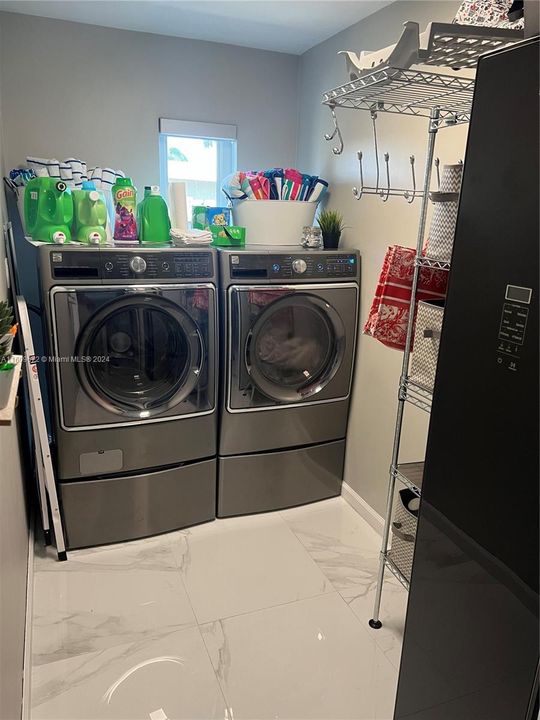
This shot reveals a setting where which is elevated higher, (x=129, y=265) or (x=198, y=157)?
(x=198, y=157)

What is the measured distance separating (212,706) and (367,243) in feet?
6.36

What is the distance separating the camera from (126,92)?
2.72 meters

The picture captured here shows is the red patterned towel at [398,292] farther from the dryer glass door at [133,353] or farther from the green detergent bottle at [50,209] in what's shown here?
the green detergent bottle at [50,209]

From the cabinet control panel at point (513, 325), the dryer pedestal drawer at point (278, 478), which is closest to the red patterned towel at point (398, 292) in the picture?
the cabinet control panel at point (513, 325)

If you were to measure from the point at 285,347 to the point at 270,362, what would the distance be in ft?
0.33

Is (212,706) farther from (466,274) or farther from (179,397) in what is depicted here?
(466,274)

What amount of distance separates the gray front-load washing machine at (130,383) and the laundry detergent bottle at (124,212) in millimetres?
280

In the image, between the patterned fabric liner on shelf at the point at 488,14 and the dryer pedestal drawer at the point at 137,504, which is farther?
the dryer pedestal drawer at the point at 137,504

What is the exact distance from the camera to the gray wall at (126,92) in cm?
254

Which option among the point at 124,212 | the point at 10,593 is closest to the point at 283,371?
the point at 124,212

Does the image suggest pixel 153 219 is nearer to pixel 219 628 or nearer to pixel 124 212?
pixel 124 212

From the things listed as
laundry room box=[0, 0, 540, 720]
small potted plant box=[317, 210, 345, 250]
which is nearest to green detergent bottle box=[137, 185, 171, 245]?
laundry room box=[0, 0, 540, 720]

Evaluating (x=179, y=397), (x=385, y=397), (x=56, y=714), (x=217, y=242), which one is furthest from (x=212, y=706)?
→ (x=217, y=242)

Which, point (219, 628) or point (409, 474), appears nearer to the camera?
point (409, 474)
